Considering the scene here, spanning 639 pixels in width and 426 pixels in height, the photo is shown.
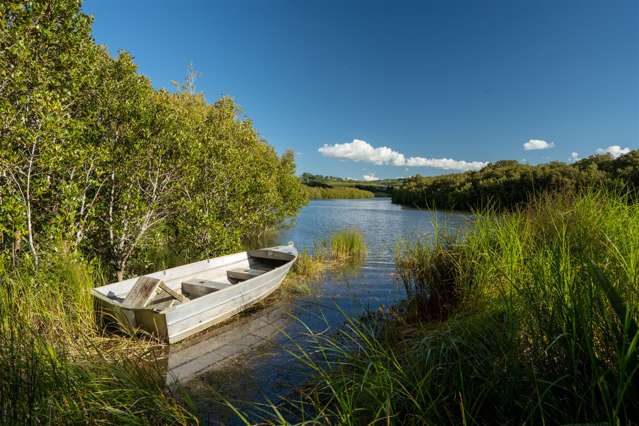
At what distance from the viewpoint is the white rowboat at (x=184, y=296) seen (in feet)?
16.8

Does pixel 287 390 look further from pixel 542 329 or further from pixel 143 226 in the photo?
pixel 143 226

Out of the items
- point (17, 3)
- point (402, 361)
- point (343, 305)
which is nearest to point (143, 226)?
point (17, 3)

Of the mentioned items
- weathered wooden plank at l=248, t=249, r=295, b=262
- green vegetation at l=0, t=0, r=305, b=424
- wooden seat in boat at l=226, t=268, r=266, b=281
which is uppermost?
green vegetation at l=0, t=0, r=305, b=424

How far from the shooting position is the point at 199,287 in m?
6.99

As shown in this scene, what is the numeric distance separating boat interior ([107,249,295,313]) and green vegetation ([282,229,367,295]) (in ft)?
3.11

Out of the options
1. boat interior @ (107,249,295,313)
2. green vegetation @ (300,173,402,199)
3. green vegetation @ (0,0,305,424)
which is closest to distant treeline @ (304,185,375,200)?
green vegetation @ (300,173,402,199)

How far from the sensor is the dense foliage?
4965 millimetres

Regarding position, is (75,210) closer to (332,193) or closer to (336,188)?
(332,193)

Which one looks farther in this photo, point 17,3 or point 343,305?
point 343,305

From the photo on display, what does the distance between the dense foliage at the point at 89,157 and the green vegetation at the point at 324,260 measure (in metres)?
2.39

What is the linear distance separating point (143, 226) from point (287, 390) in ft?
17.4

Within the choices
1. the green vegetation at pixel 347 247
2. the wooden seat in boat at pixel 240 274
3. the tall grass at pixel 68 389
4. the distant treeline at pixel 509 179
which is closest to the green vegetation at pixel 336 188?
the distant treeline at pixel 509 179

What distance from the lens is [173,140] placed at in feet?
25.2

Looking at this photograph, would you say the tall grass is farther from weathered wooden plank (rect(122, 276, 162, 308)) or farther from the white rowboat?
weathered wooden plank (rect(122, 276, 162, 308))
